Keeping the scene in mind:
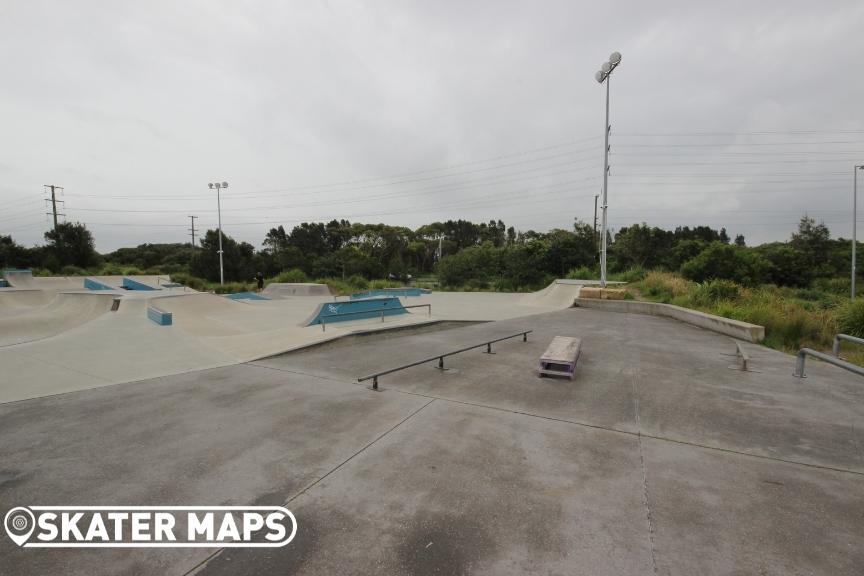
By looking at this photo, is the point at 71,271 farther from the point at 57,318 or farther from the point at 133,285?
the point at 57,318

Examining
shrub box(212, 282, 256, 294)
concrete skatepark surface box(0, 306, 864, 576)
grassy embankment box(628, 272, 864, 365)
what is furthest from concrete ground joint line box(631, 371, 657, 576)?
shrub box(212, 282, 256, 294)

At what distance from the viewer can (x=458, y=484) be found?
325 cm

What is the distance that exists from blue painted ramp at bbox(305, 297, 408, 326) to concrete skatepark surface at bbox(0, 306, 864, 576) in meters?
4.94

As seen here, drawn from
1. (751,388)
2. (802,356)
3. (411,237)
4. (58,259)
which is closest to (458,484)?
(751,388)

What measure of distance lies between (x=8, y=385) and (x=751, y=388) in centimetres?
1166

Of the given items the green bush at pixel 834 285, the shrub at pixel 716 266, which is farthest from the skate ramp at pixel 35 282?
the green bush at pixel 834 285

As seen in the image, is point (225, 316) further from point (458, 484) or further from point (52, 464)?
point (458, 484)

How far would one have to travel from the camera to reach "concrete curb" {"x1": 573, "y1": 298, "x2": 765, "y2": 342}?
9570 millimetres

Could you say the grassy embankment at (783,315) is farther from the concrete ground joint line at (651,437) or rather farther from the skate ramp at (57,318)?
the skate ramp at (57,318)

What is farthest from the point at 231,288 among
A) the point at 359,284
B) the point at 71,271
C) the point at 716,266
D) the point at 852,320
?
the point at 716,266

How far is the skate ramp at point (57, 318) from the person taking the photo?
11.9m

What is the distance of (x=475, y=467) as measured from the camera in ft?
11.6

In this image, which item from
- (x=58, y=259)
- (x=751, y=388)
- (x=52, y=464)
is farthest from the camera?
(x=58, y=259)

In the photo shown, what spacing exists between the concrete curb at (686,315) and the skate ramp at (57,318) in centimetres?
1868
